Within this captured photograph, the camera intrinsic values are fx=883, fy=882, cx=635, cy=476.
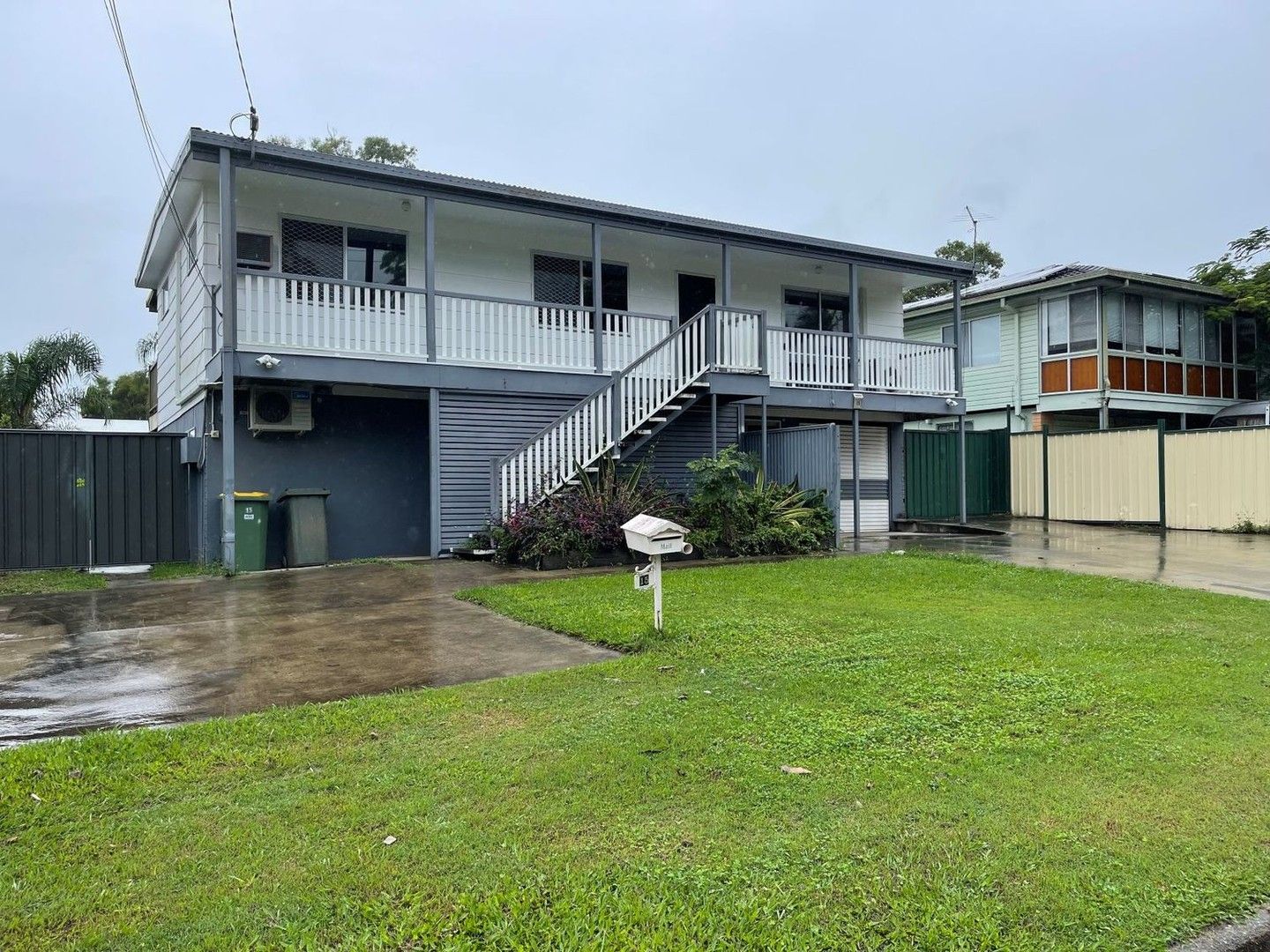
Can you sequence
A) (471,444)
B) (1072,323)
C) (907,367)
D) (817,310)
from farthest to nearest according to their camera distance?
(1072,323) → (817,310) → (907,367) → (471,444)

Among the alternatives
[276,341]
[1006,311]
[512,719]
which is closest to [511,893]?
[512,719]

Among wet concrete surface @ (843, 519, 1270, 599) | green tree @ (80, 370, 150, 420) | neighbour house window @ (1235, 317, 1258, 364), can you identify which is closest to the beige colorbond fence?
wet concrete surface @ (843, 519, 1270, 599)

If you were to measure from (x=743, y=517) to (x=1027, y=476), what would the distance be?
11.1m

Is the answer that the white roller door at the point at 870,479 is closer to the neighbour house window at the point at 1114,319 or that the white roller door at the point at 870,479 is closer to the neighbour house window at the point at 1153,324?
the neighbour house window at the point at 1114,319

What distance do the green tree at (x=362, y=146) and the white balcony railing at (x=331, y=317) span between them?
828 inches

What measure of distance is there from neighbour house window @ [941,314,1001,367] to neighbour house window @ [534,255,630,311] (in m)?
11.1

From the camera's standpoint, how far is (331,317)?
12195 millimetres

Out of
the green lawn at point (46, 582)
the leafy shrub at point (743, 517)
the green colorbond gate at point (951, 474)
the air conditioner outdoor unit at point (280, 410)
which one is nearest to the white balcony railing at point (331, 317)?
the air conditioner outdoor unit at point (280, 410)

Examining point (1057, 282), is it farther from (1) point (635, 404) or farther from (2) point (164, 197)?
(2) point (164, 197)

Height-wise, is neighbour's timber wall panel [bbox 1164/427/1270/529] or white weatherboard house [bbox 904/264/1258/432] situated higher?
white weatherboard house [bbox 904/264/1258/432]

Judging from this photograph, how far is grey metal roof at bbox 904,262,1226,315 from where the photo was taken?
20922 mm

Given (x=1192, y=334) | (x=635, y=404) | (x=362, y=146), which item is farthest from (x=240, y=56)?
(x=1192, y=334)

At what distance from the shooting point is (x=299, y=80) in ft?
65.2

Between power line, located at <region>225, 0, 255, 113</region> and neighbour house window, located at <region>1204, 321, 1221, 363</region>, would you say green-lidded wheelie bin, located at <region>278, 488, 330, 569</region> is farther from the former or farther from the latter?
neighbour house window, located at <region>1204, 321, 1221, 363</region>
